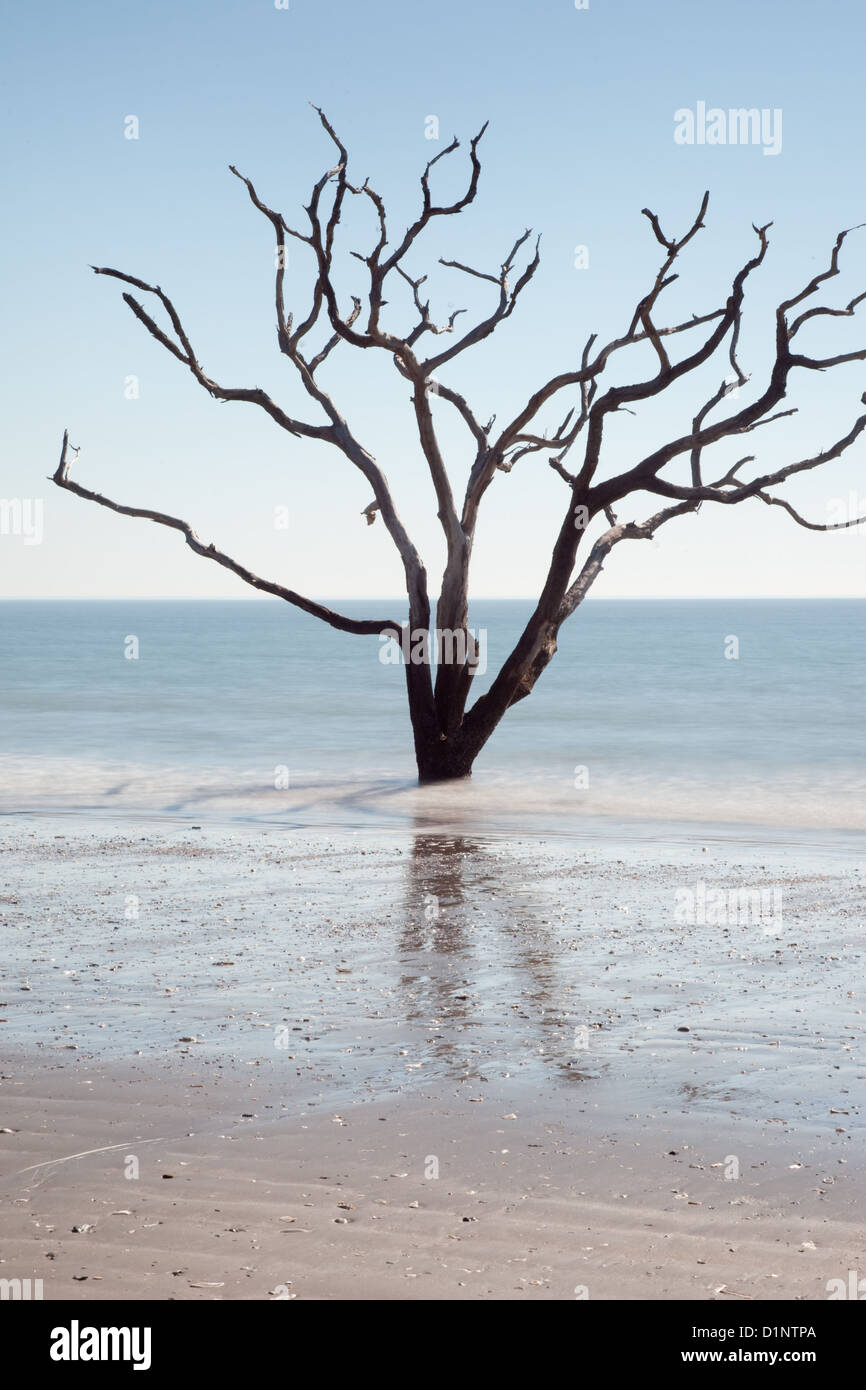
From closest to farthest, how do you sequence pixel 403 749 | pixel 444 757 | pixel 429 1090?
pixel 429 1090 < pixel 444 757 < pixel 403 749

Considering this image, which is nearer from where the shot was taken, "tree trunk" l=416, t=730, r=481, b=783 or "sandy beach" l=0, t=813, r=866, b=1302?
"sandy beach" l=0, t=813, r=866, b=1302

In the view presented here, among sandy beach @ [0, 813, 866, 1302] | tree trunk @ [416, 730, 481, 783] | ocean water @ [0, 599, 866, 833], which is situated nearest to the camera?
sandy beach @ [0, 813, 866, 1302]

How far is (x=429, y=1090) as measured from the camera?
4496 millimetres

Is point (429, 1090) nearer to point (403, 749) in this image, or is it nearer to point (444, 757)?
point (444, 757)

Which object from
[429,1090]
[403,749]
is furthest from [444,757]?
[429,1090]

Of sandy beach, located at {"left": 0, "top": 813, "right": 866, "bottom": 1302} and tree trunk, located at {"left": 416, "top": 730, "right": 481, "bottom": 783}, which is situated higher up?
tree trunk, located at {"left": 416, "top": 730, "right": 481, "bottom": 783}

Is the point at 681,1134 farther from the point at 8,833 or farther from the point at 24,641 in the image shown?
the point at 24,641

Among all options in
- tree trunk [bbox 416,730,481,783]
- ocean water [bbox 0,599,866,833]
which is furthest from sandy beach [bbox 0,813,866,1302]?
tree trunk [bbox 416,730,481,783]

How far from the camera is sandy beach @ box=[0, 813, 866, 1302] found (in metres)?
3.28

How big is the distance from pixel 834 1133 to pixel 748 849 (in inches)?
258

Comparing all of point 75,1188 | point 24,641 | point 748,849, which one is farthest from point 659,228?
point 24,641

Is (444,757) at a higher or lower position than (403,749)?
higher

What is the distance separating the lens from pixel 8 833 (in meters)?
10.8

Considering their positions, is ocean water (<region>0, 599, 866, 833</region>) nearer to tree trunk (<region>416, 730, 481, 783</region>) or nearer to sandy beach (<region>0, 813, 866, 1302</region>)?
tree trunk (<region>416, 730, 481, 783</region>)
